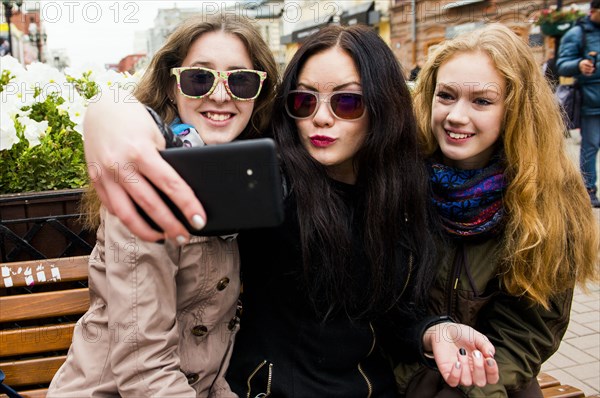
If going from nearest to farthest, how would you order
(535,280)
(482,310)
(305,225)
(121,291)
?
(121,291) < (305,225) < (535,280) < (482,310)

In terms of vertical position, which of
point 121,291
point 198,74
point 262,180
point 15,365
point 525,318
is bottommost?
point 15,365

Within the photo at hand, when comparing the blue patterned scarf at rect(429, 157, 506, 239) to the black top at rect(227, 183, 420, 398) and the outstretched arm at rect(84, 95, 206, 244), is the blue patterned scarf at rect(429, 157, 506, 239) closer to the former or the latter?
the black top at rect(227, 183, 420, 398)

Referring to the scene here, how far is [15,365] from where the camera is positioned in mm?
1897

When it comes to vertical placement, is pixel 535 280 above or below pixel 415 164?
below

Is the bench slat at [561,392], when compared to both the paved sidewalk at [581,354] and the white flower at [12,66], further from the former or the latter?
the white flower at [12,66]

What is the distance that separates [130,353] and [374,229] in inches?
29.1

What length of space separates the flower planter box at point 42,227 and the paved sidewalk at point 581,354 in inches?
86.8

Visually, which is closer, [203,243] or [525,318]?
[203,243]

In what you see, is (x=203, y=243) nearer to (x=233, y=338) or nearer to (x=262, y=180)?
(x=233, y=338)

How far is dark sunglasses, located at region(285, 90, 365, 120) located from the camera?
160cm

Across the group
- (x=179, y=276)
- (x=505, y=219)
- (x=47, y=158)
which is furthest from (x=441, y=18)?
(x=179, y=276)

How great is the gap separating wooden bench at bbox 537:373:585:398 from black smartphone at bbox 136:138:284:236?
1.60 meters

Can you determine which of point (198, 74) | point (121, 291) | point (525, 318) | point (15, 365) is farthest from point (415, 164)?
point (15, 365)

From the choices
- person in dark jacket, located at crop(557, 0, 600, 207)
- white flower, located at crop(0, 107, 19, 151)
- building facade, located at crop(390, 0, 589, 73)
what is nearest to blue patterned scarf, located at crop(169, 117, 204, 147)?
white flower, located at crop(0, 107, 19, 151)
